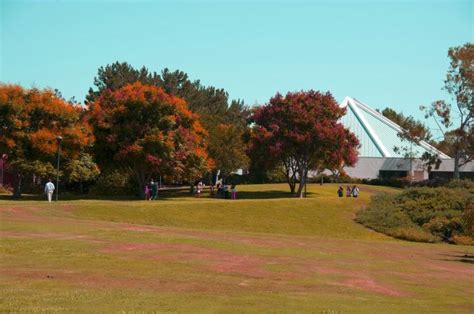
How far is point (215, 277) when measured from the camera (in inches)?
531

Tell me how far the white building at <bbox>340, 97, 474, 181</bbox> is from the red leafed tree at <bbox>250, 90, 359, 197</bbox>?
23.0 metres

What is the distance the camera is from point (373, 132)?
8331cm

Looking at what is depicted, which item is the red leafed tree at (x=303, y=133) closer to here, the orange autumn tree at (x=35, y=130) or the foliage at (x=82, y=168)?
the foliage at (x=82, y=168)

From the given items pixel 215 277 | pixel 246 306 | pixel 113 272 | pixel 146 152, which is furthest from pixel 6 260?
pixel 146 152

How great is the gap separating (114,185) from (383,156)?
3949cm

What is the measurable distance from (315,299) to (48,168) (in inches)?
1302

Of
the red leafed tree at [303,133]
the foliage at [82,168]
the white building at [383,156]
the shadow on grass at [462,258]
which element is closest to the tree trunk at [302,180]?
the red leafed tree at [303,133]

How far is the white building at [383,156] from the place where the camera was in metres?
77.9

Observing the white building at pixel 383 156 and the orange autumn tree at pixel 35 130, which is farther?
the white building at pixel 383 156

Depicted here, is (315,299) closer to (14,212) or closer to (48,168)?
(14,212)

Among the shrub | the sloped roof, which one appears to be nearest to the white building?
the sloped roof

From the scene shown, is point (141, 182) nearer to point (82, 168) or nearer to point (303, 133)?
point (82, 168)

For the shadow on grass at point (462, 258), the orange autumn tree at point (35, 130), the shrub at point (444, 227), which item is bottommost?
the shadow on grass at point (462, 258)

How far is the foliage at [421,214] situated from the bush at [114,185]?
71.8 feet
